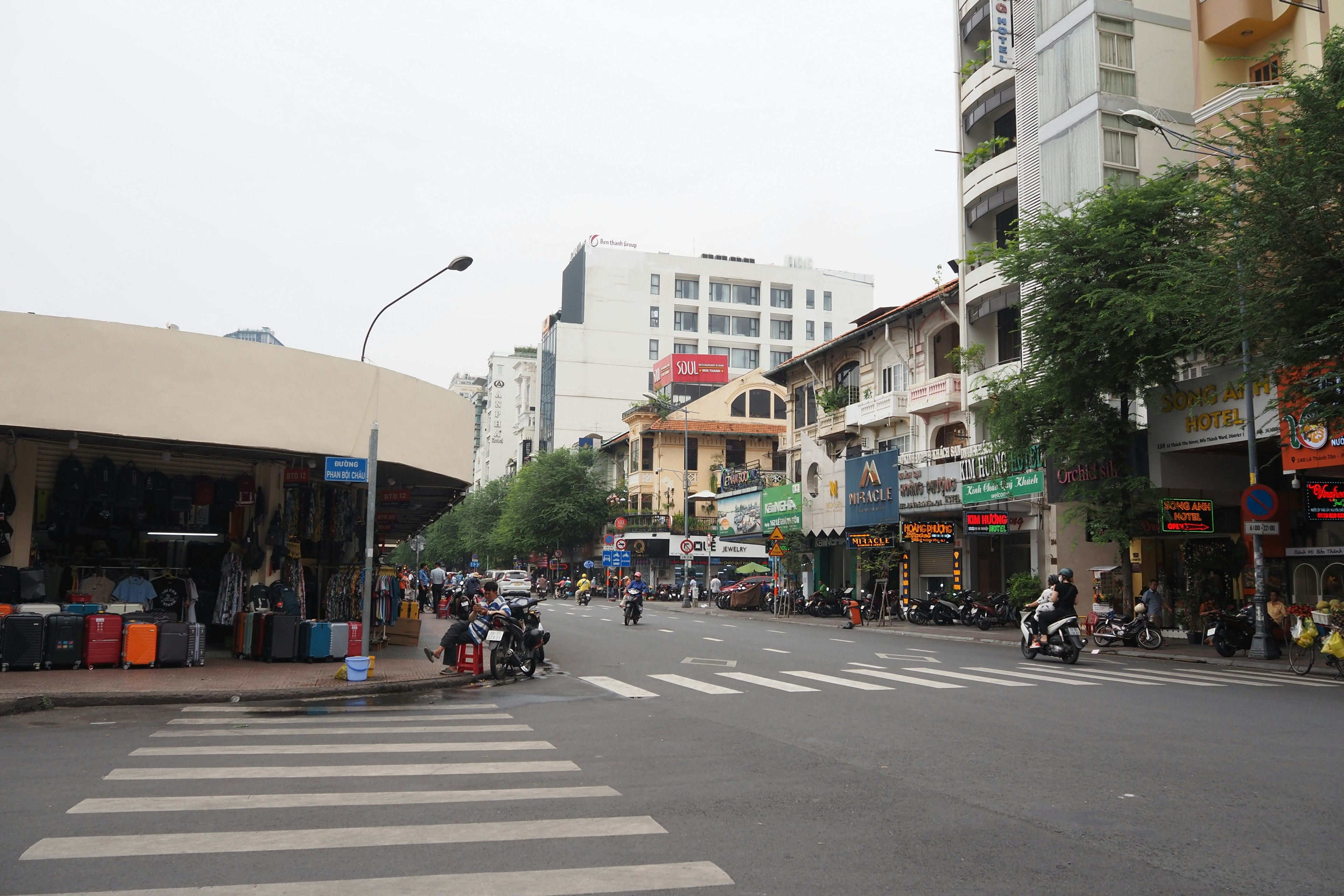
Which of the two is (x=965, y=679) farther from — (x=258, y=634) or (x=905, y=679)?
(x=258, y=634)

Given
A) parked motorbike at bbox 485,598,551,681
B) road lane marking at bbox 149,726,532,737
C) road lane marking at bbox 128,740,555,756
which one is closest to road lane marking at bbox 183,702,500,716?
road lane marking at bbox 149,726,532,737

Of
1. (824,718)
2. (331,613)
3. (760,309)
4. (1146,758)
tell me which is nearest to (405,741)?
(824,718)

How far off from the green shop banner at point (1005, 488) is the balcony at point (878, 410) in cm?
623

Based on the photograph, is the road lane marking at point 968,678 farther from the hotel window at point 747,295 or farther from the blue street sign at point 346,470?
the hotel window at point 747,295

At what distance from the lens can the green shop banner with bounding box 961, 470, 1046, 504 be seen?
31125 millimetres

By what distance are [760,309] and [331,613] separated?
8086 cm

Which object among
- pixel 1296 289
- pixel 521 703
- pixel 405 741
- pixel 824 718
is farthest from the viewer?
pixel 1296 289

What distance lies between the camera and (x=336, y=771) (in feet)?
27.9

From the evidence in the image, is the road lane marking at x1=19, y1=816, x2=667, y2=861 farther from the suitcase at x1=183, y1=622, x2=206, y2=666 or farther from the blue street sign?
the suitcase at x1=183, y1=622, x2=206, y2=666

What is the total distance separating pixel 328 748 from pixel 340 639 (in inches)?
355

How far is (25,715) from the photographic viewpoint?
12.1 m

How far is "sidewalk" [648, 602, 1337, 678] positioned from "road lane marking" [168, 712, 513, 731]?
15078 millimetres

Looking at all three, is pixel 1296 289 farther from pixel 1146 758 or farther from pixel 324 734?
pixel 324 734

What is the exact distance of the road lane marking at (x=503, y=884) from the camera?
5.18 metres
